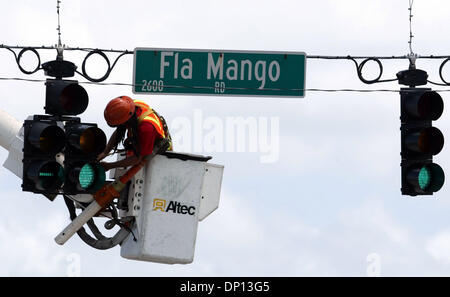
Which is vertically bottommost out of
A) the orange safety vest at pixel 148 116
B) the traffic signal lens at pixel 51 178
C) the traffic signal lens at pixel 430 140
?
the traffic signal lens at pixel 51 178

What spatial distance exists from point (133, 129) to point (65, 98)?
128 centimetres

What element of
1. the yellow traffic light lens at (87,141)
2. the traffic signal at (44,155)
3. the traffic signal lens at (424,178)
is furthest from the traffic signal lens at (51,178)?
the traffic signal lens at (424,178)

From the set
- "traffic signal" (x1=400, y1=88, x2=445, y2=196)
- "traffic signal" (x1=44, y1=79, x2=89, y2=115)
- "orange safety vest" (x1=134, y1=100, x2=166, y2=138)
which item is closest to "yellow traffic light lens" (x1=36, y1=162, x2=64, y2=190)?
"traffic signal" (x1=44, y1=79, x2=89, y2=115)

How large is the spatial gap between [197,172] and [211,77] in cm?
146

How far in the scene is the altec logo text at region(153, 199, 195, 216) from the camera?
46.2 feet

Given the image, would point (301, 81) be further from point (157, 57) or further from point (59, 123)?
point (59, 123)

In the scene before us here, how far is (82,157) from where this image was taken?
1255 cm

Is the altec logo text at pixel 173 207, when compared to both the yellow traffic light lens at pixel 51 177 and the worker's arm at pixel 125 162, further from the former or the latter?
the yellow traffic light lens at pixel 51 177

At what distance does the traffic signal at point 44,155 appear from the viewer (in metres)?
12.4

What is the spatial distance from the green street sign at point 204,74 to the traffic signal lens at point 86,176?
4.44ft

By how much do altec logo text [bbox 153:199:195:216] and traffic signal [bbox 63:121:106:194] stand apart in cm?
158

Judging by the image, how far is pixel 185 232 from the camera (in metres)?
14.3

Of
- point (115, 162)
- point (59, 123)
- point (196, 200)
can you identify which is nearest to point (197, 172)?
point (196, 200)

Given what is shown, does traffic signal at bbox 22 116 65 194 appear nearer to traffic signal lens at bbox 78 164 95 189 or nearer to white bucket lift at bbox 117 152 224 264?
traffic signal lens at bbox 78 164 95 189
